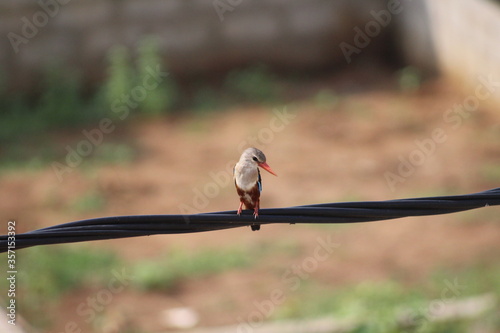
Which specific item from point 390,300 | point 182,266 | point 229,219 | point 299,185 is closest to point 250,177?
point 229,219

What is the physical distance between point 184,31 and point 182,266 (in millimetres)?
4912

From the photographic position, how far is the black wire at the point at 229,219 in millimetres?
3059

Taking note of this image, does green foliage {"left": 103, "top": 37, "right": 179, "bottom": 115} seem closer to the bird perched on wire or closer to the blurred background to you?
the blurred background

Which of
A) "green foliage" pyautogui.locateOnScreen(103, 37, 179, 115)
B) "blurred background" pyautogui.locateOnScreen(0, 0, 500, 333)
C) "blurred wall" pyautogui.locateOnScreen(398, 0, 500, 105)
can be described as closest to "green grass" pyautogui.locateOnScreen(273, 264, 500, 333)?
"blurred background" pyautogui.locateOnScreen(0, 0, 500, 333)

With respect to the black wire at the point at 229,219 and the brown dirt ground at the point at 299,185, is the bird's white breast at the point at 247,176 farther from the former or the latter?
the brown dirt ground at the point at 299,185

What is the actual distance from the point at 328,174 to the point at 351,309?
2977 mm

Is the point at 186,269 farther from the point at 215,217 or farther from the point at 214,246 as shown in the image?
the point at 215,217

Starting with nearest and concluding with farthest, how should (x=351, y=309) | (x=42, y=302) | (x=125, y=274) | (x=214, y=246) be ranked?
(x=351, y=309), (x=42, y=302), (x=125, y=274), (x=214, y=246)

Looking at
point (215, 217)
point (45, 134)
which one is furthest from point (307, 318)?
point (45, 134)

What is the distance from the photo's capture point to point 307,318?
6.63m

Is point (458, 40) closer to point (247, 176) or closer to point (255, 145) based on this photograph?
point (255, 145)

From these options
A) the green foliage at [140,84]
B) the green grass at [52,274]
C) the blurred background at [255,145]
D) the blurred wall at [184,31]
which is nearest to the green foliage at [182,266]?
the blurred background at [255,145]

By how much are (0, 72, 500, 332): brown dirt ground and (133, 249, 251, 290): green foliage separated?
126 mm

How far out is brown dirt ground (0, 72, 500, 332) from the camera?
738 centimetres
